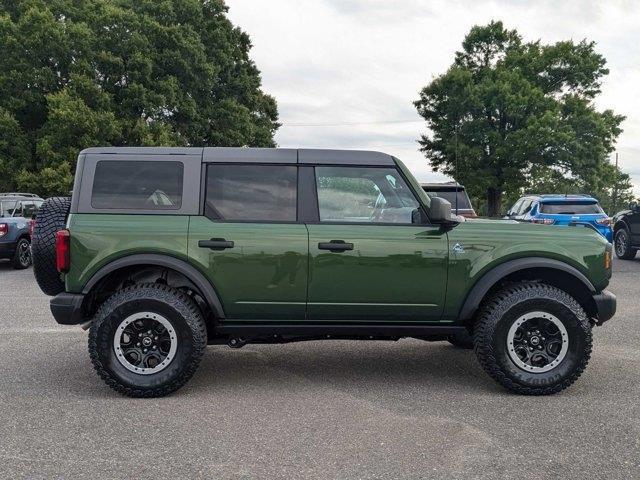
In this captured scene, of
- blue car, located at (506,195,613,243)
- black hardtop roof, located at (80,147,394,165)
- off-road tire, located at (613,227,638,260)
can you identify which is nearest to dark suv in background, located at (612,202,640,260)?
off-road tire, located at (613,227,638,260)

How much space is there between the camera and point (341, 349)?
5.94m

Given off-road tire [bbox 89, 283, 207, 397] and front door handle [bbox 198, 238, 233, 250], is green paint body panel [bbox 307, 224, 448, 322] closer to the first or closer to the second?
front door handle [bbox 198, 238, 233, 250]

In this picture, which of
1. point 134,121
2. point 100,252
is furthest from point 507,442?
point 134,121

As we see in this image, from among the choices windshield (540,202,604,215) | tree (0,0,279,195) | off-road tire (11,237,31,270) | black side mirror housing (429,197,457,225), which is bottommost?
off-road tire (11,237,31,270)

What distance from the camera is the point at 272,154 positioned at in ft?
15.2

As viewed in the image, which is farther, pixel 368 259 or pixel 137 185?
pixel 137 185

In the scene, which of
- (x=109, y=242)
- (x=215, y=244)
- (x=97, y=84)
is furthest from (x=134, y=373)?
(x=97, y=84)

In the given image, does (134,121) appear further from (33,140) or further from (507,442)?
(507,442)

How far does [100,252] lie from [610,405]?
381 centimetres

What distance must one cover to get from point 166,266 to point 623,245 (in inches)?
536

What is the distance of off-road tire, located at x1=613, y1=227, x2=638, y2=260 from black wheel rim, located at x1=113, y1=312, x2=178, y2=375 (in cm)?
1335

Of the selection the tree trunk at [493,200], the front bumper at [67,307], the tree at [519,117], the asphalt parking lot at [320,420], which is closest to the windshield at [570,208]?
the asphalt parking lot at [320,420]

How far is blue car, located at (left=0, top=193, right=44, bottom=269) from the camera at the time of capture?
495 inches

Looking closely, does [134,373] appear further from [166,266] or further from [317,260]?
[317,260]
